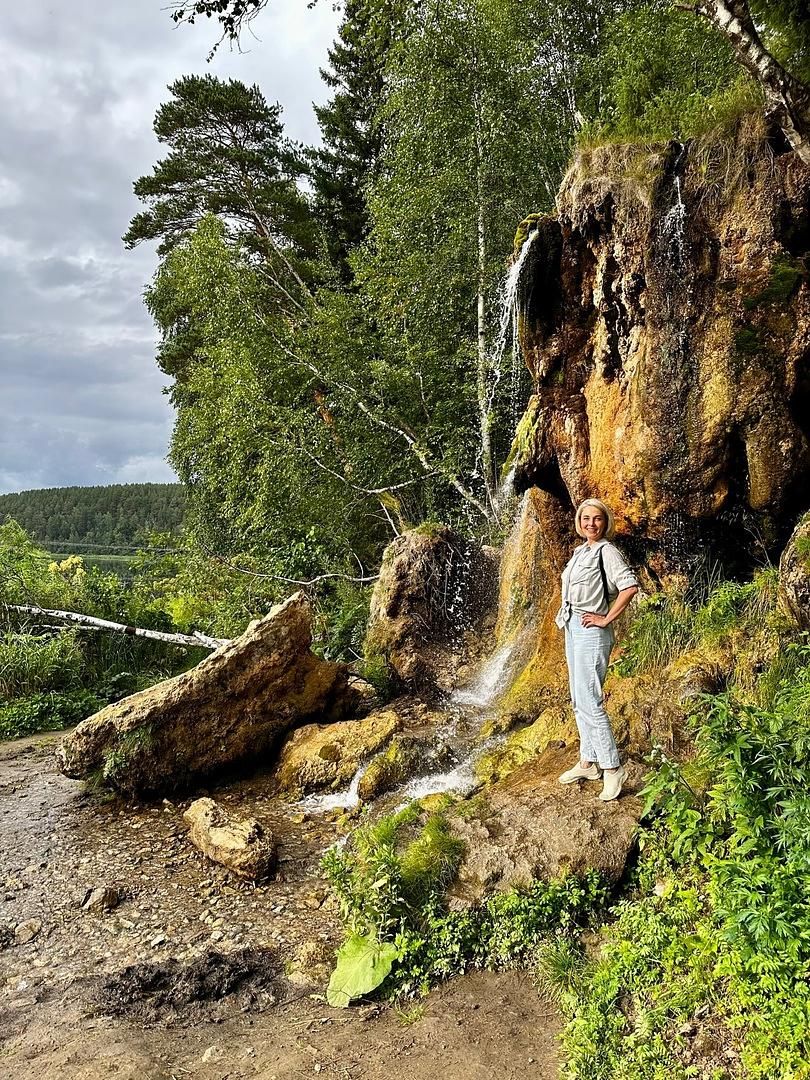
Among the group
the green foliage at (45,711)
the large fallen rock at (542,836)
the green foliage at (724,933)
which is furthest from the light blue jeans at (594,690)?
the green foliage at (45,711)

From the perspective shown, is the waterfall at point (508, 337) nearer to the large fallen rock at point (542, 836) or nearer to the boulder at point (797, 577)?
the boulder at point (797, 577)

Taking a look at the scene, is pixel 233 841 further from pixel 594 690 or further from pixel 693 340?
pixel 693 340

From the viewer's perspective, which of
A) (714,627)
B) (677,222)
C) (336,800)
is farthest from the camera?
(336,800)

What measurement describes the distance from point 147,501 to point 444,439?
4402 cm

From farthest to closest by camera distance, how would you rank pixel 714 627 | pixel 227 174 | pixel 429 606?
1. pixel 227 174
2. pixel 429 606
3. pixel 714 627

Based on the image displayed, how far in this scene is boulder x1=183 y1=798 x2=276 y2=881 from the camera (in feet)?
17.2

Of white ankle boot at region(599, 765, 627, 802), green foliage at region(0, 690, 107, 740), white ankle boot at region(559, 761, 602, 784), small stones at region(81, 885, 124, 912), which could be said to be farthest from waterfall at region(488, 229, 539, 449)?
green foliage at region(0, 690, 107, 740)

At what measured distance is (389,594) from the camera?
9.84 m

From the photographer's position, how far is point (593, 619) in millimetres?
4602

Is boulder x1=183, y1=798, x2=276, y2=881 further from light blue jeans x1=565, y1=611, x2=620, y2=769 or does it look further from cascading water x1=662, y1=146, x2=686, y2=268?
cascading water x1=662, y1=146, x2=686, y2=268

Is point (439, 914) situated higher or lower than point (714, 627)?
lower

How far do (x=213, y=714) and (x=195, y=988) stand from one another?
365 centimetres

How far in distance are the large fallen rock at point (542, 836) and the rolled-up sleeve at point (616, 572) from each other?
1390 millimetres

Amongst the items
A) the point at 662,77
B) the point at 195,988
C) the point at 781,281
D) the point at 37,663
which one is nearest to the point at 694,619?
the point at 781,281
